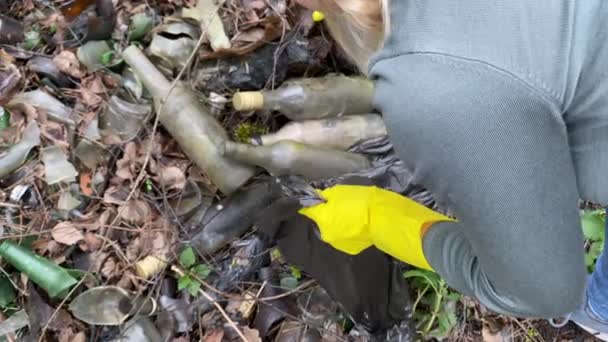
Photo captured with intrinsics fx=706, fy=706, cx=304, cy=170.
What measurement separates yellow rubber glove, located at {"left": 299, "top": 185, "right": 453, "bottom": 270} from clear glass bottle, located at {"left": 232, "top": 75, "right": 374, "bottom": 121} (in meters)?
0.28

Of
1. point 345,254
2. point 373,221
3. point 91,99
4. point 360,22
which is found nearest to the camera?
point 360,22

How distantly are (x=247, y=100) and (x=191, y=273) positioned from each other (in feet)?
1.35

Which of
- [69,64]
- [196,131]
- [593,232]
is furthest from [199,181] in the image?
[593,232]

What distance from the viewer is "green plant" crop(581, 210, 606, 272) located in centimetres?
168

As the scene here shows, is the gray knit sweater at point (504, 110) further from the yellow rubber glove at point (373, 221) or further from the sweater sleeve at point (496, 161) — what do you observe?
the yellow rubber glove at point (373, 221)

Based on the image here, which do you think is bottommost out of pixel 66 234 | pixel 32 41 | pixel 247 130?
pixel 66 234

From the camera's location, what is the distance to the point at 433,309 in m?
1.64

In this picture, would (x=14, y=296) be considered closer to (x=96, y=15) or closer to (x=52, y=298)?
(x=52, y=298)

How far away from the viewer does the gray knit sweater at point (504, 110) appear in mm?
727

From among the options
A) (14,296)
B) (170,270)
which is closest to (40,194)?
(14,296)

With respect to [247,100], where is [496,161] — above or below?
above

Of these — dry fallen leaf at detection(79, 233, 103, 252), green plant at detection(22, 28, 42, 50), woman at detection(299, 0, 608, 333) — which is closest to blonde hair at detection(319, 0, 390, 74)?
woman at detection(299, 0, 608, 333)

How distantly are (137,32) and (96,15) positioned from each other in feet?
0.41

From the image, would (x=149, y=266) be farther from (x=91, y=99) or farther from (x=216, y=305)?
(x=91, y=99)
